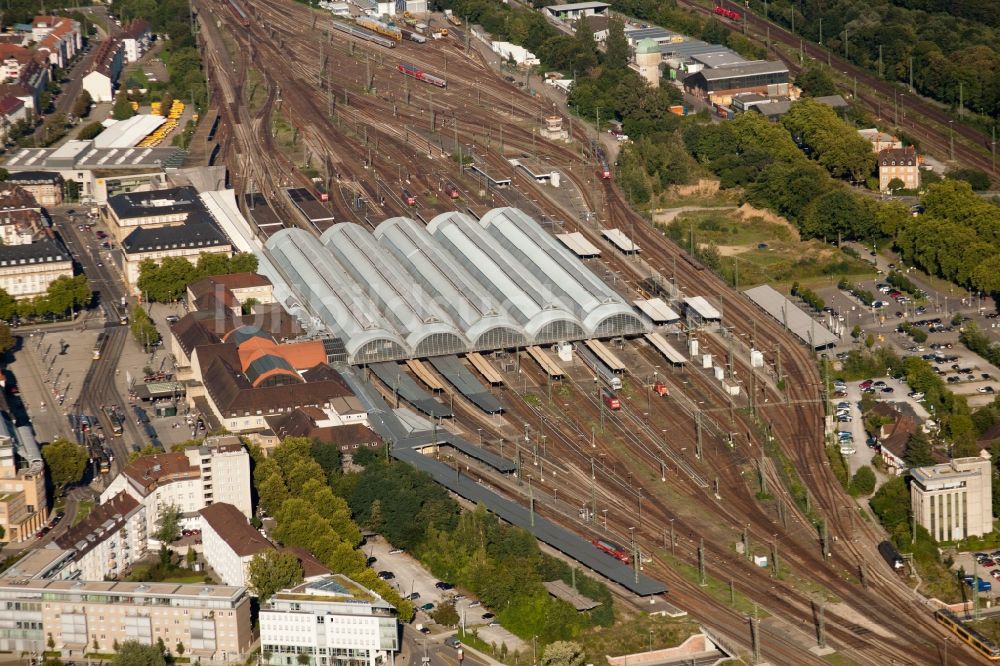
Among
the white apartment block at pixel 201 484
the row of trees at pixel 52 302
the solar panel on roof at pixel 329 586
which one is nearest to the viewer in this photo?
the solar panel on roof at pixel 329 586

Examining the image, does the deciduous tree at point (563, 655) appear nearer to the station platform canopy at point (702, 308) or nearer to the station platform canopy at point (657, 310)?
the station platform canopy at point (657, 310)

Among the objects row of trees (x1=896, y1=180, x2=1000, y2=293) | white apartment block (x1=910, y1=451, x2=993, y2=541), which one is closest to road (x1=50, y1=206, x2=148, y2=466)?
white apartment block (x1=910, y1=451, x2=993, y2=541)

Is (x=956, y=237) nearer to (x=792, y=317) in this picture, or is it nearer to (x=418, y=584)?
(x=792, y=317)

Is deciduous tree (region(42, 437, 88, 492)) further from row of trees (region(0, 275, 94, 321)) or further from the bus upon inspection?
row of trees (region(0, 275, 94, 321))

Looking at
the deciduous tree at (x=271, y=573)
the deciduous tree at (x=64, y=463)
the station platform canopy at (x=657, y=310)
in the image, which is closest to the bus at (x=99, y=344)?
the deciduous tree at (x=64, y=463)

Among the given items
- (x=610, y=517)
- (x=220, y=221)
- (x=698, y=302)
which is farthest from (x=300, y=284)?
(x=610, y=517)
